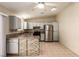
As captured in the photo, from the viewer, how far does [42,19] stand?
420 inches

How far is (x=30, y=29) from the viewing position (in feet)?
32.2

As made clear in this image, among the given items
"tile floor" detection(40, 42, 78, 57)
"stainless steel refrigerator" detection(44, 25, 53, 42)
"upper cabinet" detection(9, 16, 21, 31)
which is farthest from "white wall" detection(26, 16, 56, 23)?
"tile floor" detection(40, 42, 78, 57)

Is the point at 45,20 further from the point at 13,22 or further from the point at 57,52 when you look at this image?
the point at 57,52

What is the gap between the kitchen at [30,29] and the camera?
487 cm

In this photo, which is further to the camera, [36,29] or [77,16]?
[36,29]

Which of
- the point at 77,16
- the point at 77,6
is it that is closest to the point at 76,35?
the point at 77,16

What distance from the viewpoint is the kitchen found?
16.0 ft

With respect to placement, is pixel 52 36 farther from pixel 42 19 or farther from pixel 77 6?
pixel 77 6

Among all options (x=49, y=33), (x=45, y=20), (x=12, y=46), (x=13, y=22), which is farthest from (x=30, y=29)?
(x=12, y=46)

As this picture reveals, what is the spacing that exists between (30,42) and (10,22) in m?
1.60

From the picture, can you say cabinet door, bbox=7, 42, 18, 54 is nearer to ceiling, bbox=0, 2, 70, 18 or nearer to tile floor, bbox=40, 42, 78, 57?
tile floor, bbox=40, 42, 78, 57

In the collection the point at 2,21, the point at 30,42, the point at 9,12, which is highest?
the point at 9,12

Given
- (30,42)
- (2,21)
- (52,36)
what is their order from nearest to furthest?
1. (2,21)
2. (30,42)
3. (52,36)

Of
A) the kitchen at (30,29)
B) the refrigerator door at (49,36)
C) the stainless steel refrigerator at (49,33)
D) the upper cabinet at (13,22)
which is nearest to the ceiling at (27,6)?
the kitchen at (30,29)
